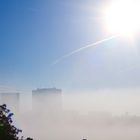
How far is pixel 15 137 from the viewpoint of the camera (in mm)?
69750

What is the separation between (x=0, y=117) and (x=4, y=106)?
7.49 ft

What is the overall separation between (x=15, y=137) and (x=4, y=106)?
590 centimetres

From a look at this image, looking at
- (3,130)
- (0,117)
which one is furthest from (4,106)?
(3,130)

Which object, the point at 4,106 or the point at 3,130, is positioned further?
the point at 4,106

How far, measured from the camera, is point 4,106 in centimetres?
7038

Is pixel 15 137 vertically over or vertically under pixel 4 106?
under

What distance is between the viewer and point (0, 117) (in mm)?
70938

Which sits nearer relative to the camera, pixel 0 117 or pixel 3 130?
pixel 3 130

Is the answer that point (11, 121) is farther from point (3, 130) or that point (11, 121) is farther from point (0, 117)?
point (3, 130)

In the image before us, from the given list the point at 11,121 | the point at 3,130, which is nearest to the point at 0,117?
the point at 11,121

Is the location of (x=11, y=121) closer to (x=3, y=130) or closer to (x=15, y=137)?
(x=15, y=137)

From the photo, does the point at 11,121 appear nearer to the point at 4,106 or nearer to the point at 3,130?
the point at 4,106

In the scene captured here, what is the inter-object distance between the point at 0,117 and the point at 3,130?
7.39m

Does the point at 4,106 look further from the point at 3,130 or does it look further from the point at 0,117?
the point at 3,130
